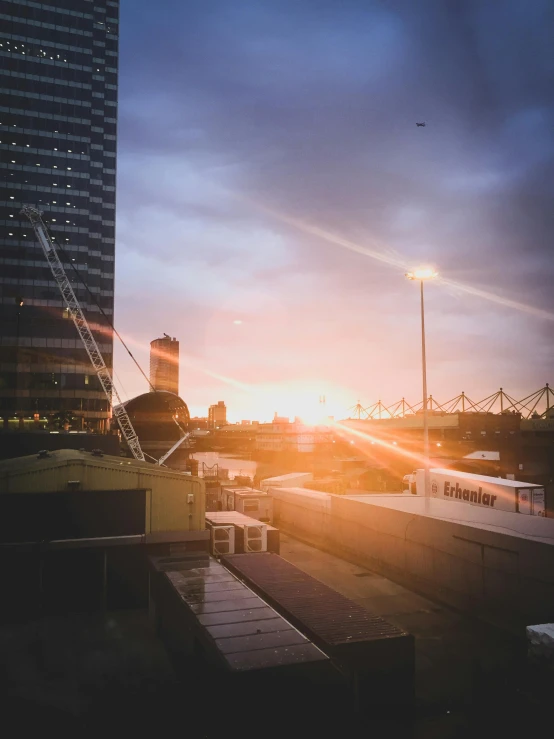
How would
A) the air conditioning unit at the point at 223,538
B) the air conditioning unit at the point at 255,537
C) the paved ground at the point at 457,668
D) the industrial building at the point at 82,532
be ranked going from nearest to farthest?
the paved ground at the point at 457,668 → the industrial building at the point at 82,532 → the air conditioning unit at the point at 223,538 → the air conditioning unit at the point at 255,537

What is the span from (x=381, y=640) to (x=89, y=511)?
16.0m

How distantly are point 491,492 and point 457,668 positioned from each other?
25420 millimetres

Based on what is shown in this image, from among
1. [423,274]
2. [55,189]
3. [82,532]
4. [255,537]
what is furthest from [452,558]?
[55,189]

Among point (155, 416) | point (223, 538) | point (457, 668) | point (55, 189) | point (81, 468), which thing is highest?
point (55, 189)

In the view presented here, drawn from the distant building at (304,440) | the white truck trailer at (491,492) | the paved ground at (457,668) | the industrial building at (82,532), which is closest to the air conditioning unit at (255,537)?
the industrial building at (82,532)

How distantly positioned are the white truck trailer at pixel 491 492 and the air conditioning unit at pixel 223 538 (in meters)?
19.2

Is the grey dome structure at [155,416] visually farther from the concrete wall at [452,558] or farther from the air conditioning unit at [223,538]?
the air conditioning unit at [223,538]

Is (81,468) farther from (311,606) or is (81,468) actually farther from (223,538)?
(311,606)

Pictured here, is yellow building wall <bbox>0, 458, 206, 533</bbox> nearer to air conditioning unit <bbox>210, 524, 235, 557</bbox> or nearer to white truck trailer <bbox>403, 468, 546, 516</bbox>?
air conditioning unit <bbox>210, 524, 235, 557</bbox>

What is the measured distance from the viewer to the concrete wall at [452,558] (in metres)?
21.5

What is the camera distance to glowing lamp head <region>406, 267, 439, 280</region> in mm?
41156

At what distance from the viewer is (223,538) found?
29719 mm

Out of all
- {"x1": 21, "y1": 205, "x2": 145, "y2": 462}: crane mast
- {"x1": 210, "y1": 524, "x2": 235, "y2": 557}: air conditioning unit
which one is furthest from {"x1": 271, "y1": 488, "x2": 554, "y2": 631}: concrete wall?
{"x1": 21, "y1": 205, "x2": 145, "y2": 462}: crane mast

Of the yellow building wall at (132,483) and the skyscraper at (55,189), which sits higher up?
the skyscraper at (55,189)
